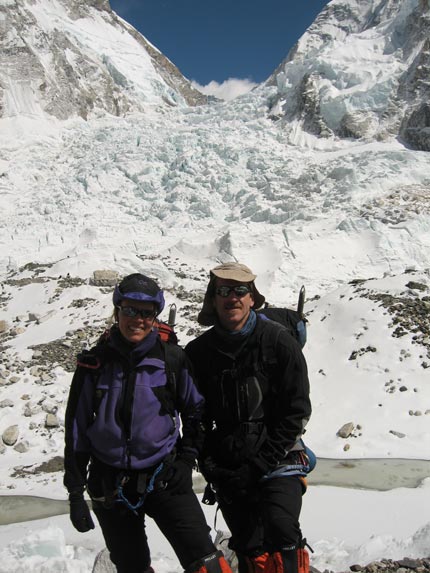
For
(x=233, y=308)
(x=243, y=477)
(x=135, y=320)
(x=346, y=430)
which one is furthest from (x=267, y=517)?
(x=346, y=430)

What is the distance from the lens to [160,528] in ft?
7.14

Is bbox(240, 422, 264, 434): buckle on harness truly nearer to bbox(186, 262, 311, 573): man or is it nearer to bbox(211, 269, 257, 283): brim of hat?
bbox(186, 262, 311, 573): man

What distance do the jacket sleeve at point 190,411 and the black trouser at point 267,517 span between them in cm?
30

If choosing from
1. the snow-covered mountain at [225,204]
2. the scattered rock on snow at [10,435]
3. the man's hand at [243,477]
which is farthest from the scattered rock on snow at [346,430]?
the man's hand at [243,477]

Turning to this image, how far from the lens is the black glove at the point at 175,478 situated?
218 cm

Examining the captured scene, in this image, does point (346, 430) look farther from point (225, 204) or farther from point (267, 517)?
point (225, 204)

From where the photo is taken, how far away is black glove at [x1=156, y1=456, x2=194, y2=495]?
2.18 metres

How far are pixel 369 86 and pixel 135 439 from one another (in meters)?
35.6

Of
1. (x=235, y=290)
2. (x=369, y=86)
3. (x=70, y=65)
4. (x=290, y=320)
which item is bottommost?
(x=290, y=320)

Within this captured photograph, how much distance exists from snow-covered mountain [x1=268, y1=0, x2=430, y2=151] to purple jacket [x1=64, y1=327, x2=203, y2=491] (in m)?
32.2

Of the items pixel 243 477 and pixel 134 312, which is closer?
pixel 243 477

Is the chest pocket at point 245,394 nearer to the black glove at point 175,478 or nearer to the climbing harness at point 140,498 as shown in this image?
the black glove at point 175,478

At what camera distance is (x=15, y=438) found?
6.81 m

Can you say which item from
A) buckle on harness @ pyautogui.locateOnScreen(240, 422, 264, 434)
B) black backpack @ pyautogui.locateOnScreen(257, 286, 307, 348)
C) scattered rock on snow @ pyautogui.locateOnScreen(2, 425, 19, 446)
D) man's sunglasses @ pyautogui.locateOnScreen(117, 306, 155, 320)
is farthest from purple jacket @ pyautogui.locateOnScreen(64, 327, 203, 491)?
scattered rock on snow @ pyautogui.locateOnScreen(2, 425, 19, 446)
